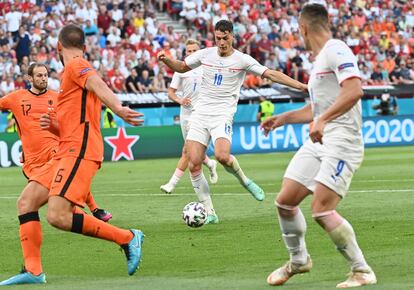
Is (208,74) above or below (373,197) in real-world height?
above

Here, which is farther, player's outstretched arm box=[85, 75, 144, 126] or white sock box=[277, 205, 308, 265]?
white sock box=[277, 205, 308, 265]

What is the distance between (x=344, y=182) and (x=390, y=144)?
28340 millimetres

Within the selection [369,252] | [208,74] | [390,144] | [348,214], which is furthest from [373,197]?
[390,144]

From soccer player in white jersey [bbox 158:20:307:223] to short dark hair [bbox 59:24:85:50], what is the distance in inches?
191

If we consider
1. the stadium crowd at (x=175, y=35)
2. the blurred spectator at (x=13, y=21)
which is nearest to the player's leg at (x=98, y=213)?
the stadium crowd at (x=175, y=35)

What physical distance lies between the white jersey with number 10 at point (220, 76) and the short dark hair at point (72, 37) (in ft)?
16.8

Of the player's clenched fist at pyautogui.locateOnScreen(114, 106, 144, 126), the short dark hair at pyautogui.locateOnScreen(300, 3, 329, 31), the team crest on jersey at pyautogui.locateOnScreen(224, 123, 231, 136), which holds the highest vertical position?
the short dark hair at pyautogui.locateOnScreen(300, 3, 329, 31)

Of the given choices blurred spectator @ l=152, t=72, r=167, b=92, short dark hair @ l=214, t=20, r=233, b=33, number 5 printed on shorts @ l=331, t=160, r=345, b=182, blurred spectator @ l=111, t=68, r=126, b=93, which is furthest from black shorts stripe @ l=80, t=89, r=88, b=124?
blurred spectator @ l=152, t=72, r=167, b=92

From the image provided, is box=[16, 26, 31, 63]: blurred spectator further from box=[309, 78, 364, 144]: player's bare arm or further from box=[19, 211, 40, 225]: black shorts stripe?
box=[309, 78, 364, 144]: player's bare arm

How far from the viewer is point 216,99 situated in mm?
15938

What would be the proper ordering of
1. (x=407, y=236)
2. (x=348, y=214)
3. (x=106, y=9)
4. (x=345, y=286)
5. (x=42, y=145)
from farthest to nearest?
(x=106, y=9), (x=348, y=214), (x=42, y=145), (x=407, y=236), (x=345, y=286)

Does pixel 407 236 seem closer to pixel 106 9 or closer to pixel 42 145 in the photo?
pixel 42 145

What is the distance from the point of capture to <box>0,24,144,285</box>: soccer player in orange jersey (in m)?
10.1

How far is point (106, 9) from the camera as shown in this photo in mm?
39562
